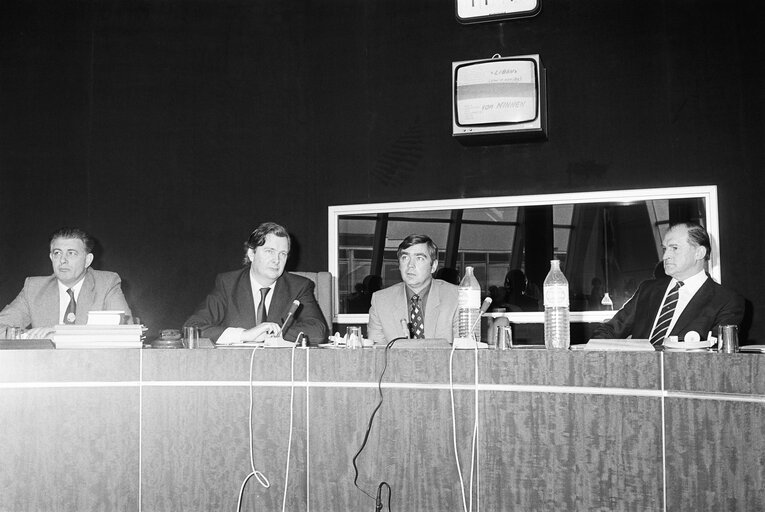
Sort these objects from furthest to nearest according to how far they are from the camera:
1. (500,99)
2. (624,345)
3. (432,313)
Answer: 1. (500,99)
2. (432,313)
3. (624,345)

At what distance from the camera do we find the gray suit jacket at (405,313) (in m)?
3.38

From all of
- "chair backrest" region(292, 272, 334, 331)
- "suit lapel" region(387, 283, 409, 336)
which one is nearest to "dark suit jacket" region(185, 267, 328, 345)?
"chair backrest" region(292, 272, 334, 331)

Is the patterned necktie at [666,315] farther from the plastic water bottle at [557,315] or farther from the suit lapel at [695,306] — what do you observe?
the plastic water bottle at [557,315]

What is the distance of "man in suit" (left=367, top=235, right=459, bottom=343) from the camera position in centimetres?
340

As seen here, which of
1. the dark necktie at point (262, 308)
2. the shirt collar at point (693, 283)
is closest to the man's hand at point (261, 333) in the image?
the dark necktie at point (262, 308)

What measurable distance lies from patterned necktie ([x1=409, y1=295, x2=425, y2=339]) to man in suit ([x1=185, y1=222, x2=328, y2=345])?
388 mm

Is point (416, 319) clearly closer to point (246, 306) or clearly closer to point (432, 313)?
point (432, 313)

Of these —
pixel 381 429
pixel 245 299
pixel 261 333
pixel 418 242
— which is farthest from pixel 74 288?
pixel 381 429

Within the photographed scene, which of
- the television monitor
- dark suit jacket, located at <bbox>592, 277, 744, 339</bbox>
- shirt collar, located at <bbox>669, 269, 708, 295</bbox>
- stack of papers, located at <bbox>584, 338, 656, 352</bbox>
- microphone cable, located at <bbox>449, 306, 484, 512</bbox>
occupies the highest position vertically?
the television monitor

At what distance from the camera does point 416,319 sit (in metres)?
3.44

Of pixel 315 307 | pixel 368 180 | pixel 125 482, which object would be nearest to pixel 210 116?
pixel 368 180

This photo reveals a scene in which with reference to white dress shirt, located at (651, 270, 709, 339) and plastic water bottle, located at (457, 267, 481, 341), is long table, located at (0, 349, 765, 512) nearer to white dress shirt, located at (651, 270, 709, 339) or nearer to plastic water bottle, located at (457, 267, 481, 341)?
plastic water bottle, located at (457, 267, 481, 341)

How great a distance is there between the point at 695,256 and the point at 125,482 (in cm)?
229

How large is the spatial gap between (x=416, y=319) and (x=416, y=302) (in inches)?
3.3
